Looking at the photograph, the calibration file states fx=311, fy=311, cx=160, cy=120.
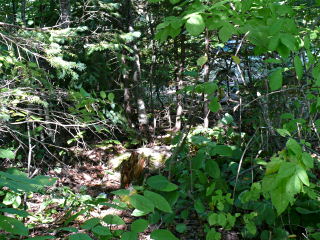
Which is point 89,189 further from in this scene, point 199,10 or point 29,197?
point 199,10

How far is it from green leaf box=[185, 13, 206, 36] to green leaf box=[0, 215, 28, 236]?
118 centimetres

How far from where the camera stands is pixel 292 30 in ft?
5.47

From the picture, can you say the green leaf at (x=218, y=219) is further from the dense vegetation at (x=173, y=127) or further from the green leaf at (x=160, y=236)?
the green leaf at (x=160, y=236)

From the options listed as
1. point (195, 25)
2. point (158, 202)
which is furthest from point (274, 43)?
point (158, 202)

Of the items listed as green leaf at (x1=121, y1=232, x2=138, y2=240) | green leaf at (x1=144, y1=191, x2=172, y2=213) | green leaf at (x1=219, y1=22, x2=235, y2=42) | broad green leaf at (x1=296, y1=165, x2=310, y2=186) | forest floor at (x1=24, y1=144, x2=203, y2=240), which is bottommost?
forest floor at (x1=24, y1=144, x2=203, y2=240)

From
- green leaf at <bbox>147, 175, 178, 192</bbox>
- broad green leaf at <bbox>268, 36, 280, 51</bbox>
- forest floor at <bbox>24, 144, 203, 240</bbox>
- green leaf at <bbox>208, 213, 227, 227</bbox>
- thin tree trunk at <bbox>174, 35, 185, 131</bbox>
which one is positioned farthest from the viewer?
thin tree trunk at <bbox>174, 35, 185, 131</bbox>

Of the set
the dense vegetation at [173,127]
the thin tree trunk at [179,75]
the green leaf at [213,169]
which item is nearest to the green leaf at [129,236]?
the dense vegetation at [173,127]

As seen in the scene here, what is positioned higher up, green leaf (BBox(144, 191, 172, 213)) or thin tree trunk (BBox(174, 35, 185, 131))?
thin tree trunk (BBox(174, 35, 185, 131))

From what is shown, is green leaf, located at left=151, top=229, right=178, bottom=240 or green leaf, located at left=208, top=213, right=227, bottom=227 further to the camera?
green leaf, located at left=208, top=213, right=227, bottom=227

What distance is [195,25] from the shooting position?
1.61 metres

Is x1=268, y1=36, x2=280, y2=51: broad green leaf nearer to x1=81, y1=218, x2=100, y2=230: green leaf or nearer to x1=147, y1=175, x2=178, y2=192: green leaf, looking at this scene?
x1=147, y1=175, x2=178, y2=192: green leaf

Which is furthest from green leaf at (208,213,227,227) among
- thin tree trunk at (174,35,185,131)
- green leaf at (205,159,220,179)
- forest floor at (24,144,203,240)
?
thin tree trunk at (174,35,185,131)

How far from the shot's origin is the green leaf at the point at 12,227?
122 centimetres

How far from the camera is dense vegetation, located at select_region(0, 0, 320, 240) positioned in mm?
1521
